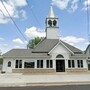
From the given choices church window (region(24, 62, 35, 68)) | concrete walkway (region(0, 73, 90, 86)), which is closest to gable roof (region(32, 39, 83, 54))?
church window (region(24, 62, 35, 68))

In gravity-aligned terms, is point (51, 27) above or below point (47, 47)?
above

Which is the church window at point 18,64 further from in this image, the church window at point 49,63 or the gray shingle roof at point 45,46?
the church window at point 49,63

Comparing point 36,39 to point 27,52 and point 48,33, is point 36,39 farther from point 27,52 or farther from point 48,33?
point 27,52

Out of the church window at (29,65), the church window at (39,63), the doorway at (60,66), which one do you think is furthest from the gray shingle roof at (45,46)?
the doorway at (60,66)

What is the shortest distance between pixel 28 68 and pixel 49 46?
662 cm

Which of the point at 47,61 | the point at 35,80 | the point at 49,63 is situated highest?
the point at 47,61

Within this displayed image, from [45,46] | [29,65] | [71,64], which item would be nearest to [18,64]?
[29,65]

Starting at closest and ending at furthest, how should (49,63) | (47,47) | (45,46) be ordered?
(49,63), (47,47), (45,46)

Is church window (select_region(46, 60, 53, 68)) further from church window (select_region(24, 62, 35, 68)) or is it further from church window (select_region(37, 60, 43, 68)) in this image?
church window (select_region(24, 62, 35, 68))

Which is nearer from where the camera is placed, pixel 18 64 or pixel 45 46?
pixel 18 64

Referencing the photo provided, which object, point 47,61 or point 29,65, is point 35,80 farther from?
point 47,61

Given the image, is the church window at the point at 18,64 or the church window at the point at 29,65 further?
the church window at the point at 29,65

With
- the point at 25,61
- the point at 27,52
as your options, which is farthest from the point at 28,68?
the point at 27,52

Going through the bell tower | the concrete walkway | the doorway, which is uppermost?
the bell tower
